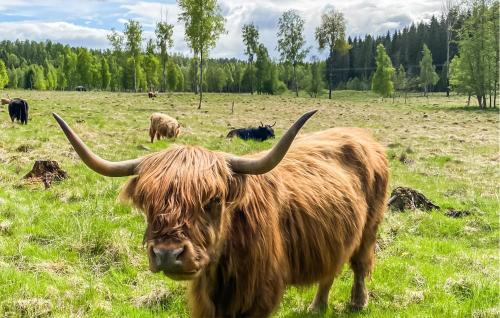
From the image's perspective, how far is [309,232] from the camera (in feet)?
12.9

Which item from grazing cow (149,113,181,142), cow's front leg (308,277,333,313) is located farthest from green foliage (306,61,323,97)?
cow's front leg (308,277,333,313)

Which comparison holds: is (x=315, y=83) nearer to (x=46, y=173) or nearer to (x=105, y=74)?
(x=105, y=74)

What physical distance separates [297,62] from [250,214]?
69.7m

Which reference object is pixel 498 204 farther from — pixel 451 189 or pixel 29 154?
pixel 29 154

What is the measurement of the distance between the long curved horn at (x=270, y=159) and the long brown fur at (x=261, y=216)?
8 cm

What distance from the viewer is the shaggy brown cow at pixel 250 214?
9.22 feet

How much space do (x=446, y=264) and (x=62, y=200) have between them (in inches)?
235

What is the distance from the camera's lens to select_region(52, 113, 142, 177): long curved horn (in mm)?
3027

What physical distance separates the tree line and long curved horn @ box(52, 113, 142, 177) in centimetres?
3457

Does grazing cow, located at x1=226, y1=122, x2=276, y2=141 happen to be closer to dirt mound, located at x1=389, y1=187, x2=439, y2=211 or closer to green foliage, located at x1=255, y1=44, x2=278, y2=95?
dirt mound, located at x1=389, y1=187, x2=439, y2=211

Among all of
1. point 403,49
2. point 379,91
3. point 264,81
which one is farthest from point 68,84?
point 403,49

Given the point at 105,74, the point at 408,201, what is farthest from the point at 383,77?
the point at 408,201

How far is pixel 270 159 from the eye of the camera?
2.93 meters

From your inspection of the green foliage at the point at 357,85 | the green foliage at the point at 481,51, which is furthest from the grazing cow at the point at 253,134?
the green foliage at the point at 357,85
